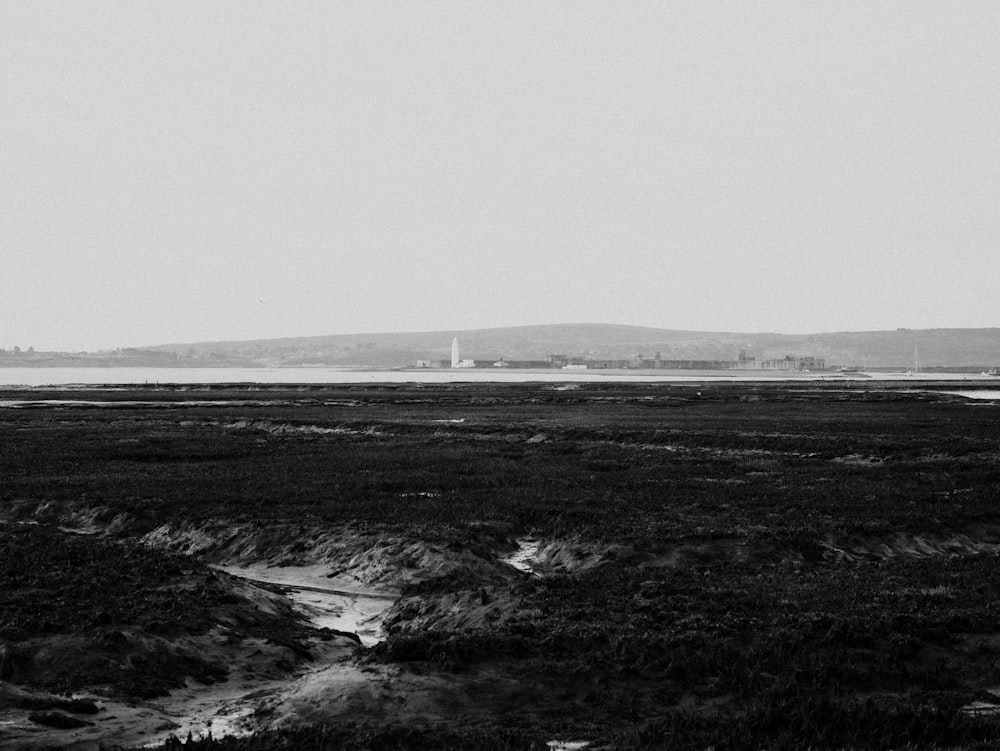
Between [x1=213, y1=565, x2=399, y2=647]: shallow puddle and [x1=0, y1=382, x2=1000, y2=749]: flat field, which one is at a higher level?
[x1=0, y1=382, x2=1000, y2=749]: flat field

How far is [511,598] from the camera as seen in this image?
14.3 m

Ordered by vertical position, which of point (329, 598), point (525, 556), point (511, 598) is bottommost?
point (329, 598)

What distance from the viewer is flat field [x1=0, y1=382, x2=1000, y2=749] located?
32.6 ft

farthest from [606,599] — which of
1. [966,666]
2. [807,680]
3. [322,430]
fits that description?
[322,430]

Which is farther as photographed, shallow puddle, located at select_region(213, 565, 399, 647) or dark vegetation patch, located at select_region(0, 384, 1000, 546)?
dark vegetation patch, located at select_region(0, 384, 1000, 546)

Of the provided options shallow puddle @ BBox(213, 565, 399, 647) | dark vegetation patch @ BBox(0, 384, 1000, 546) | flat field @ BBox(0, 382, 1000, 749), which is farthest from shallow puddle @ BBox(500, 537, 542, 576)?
shallow puddle @ BBox(213, 565, 399, 647)

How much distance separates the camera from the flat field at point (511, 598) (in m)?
9.94

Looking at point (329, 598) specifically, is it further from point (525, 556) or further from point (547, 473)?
point (547, 473)

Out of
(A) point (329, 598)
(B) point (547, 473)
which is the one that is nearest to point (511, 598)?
(A) point (329, 598)

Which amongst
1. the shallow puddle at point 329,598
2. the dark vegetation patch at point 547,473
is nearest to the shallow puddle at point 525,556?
the dark vegetation patch at point 547,473

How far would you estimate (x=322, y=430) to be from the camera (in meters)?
51.0

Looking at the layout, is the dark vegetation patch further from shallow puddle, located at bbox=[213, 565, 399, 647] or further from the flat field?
shallow puddle, located at bbox=[213, 565, 399, 647]

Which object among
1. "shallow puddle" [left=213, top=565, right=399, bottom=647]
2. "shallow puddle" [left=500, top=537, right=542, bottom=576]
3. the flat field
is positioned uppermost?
the flat field

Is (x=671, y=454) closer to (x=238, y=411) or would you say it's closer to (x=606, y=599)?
(x=606, y=599)
